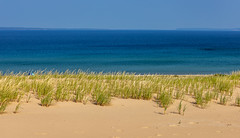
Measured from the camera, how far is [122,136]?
6047 millimetres

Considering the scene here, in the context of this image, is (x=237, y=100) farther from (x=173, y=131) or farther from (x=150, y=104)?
(x=173, y=131)

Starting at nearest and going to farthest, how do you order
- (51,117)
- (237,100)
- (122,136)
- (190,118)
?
(122,136) < (51,117) < (190,118) < (237,100)

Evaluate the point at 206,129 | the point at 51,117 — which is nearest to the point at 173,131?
the point at 206,129

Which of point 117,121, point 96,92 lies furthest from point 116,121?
point 96,92

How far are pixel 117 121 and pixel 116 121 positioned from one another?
24 millimetres

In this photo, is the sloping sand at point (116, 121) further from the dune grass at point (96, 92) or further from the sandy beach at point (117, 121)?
the dune grass at point (96, 92)

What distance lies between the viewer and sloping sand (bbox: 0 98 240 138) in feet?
20.3

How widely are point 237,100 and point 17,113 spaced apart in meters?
6.79

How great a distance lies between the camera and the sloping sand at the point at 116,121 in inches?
244

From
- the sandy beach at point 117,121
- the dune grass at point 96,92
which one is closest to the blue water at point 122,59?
the dune grass at point 96,92

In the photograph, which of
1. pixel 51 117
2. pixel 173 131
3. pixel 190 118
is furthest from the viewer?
pixel 190 118

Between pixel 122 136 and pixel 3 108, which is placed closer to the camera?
pixel 122 136

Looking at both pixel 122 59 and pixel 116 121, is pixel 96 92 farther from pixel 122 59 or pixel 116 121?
pixel 122 59

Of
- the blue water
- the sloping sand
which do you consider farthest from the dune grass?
the blue water
